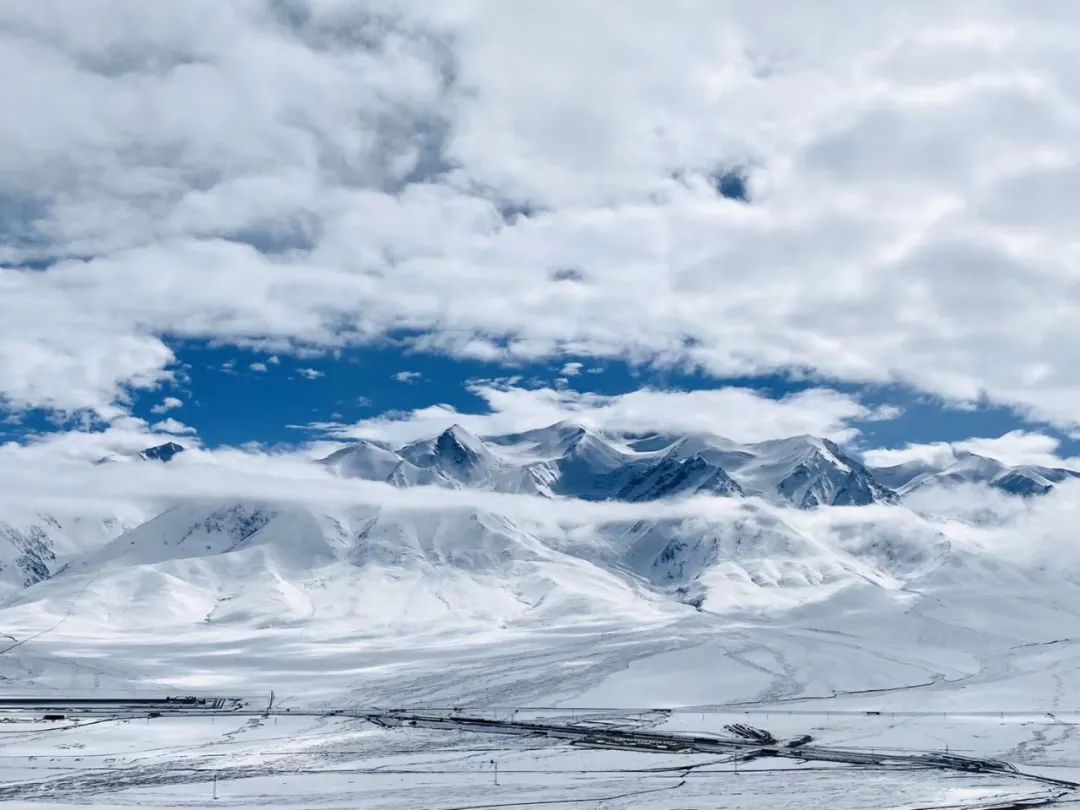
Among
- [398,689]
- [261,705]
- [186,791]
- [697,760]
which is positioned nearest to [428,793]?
[186,791]

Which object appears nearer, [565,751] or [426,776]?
[426,776]

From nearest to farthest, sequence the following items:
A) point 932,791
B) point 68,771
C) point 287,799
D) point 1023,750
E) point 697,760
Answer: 1. point 287,799
2. point 932,791
3. point 68,771
4. point 697,760
5. point 1023,750

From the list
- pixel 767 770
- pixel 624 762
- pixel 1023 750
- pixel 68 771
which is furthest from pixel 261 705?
pixel 1023 750

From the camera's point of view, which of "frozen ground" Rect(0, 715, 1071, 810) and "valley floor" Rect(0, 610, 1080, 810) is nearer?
"frozen ground" Rect(0, 715, 1071, 810)

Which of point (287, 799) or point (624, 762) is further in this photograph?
point (624, 762)

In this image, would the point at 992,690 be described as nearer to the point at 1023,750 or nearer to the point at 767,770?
the point at 1023,750

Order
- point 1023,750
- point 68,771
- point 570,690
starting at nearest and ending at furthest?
point 68,771 < point 1023,750 < point 570,690

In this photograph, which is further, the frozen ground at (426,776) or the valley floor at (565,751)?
the valley floor at (565,751)

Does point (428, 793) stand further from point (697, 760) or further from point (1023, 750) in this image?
point (1023, 750)

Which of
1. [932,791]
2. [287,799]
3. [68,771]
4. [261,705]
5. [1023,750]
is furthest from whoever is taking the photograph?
[261,705]
